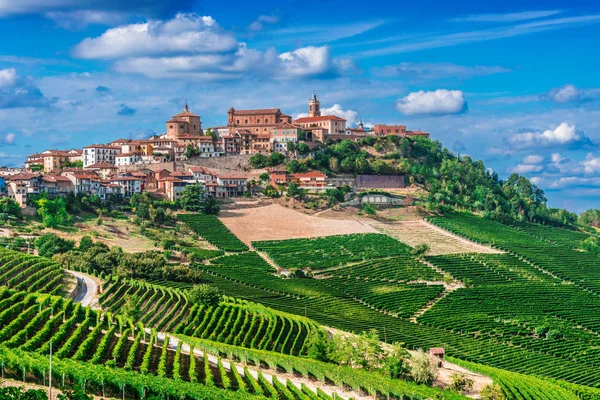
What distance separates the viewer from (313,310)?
57.5 m

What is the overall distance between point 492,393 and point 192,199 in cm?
4889

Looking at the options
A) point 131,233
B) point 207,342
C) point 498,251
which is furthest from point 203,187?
point 207,342

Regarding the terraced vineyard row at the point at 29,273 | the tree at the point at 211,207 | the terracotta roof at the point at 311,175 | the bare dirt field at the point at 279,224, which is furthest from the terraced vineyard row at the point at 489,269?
the terraced vineyard row at the point at 29,273

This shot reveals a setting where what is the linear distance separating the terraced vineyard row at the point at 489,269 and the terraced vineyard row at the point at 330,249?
4869 millimetres

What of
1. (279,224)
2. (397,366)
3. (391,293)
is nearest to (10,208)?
(279,224)

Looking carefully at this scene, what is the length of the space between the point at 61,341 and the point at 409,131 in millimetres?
91453

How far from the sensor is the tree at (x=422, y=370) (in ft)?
137

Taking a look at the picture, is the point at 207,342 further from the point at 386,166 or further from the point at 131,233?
the point at 386,166

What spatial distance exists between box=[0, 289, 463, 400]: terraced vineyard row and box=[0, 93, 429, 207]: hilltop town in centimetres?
3699

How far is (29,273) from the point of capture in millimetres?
49969

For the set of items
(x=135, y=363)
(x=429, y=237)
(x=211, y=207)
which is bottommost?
(x=135, y=363)

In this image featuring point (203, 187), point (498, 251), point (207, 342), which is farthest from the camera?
point (203, 187)

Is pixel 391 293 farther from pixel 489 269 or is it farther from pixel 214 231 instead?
pixel 214 231

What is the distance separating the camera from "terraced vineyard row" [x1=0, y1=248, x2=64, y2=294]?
155ft
